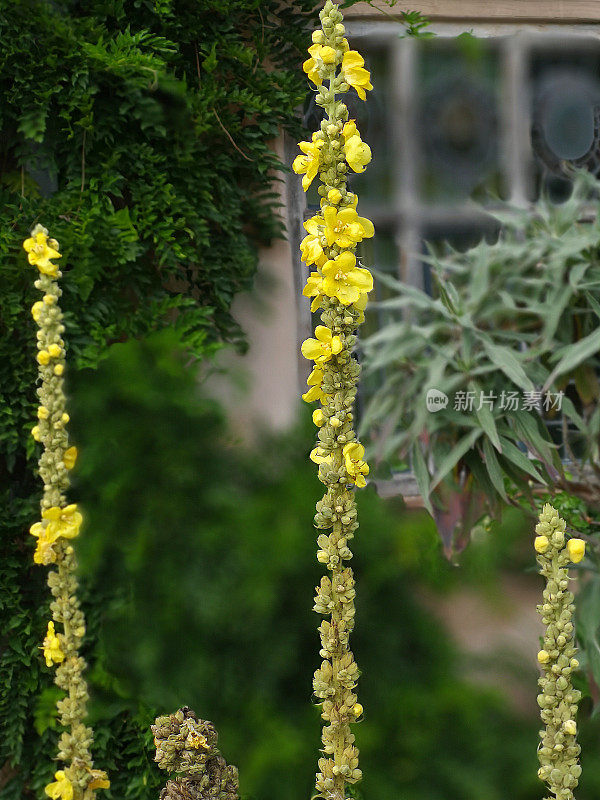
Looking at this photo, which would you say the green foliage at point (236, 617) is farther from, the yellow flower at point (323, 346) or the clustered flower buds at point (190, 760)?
the yellow flower at point (323, 346)

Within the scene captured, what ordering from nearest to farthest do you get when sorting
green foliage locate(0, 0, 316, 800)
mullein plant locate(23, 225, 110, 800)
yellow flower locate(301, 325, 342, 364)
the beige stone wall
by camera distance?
yellow flower locate(301, 325, 342, 364) → mullein plant locate(23, 225, 110, 800) → green foliage locate(0, 0, 316, 800) → the beige stone wall

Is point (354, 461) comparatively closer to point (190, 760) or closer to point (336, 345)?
point (336, 345)

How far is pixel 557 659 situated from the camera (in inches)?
33.6

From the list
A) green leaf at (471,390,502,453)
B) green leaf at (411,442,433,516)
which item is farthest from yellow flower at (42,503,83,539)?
green leaf at (471,390,502,453)

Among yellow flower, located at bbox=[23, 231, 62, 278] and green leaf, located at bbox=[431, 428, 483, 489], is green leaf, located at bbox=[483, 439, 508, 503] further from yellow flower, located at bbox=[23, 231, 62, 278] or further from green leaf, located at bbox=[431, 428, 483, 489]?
yellow flower, located at bbox=[23, 231, 62, 278]

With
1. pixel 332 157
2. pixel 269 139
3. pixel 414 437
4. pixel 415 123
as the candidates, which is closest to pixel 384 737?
pixel 414 437

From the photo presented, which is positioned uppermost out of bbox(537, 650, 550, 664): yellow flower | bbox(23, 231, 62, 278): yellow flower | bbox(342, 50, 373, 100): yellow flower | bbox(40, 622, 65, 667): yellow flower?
bbox(342, 50, 373, 100): yellow flower

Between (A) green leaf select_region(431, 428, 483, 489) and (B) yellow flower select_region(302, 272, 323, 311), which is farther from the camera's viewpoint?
(A) green leaf select_region(431, 428, 483, 489)

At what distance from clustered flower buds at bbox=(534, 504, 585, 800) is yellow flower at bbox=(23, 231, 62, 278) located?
2.60 ft

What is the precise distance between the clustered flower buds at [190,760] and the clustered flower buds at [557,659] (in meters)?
0.40

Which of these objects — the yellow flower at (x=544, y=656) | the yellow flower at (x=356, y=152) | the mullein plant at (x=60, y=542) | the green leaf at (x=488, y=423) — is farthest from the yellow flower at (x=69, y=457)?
the green leaf at (x=488, y=423)

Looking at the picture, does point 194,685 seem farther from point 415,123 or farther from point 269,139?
point 415,123

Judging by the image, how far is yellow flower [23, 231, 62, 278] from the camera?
115 centimetres

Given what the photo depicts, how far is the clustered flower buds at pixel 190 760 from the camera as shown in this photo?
925 mm
